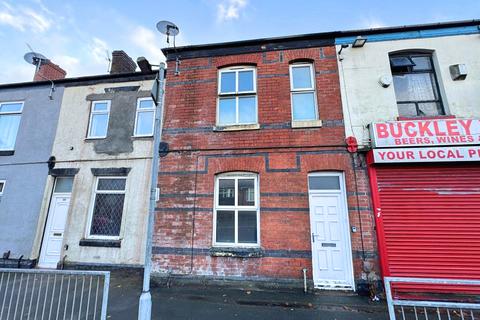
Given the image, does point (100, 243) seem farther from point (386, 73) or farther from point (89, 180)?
point (386, 73)

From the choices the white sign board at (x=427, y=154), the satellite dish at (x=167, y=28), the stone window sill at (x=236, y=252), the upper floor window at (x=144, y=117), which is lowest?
the stone window sill at (x=236, y=252)

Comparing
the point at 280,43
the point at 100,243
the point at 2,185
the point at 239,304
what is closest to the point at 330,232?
the point at 239,304

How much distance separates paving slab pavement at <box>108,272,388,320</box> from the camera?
4581 mm

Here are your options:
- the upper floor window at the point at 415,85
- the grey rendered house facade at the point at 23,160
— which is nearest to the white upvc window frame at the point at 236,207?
the upper floor window at the point at 415,85

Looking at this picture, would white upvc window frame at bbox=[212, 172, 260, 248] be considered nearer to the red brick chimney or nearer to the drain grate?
the drain grate

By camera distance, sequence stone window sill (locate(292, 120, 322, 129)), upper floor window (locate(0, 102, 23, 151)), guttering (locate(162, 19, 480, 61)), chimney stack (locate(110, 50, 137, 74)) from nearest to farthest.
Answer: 1. stone window sill (locate(292, 120, 322, 129))
2. guttering (locate(162, 19, 480, 61))
3. upper floor window (locate(0, 102, 23, 151))
4. chimney stack (locate(110, 50, 137, 74))

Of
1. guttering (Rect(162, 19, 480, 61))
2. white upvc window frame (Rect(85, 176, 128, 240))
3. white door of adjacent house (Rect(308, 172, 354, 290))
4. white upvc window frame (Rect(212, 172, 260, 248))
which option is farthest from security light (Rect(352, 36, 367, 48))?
white upvc window frame (Rect(85, 176, 128, 240))

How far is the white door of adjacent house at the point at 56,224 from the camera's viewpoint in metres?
7.76

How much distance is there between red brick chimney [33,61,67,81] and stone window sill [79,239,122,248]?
737 centimetres

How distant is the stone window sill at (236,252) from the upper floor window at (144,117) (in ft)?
15.7

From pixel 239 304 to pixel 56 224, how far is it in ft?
23.6

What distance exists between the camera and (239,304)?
505 cm

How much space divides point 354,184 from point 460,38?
18.4 feet

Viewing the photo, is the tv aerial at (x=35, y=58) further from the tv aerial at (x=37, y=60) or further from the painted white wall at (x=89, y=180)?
the painted white wall at (x=89, y=180)
